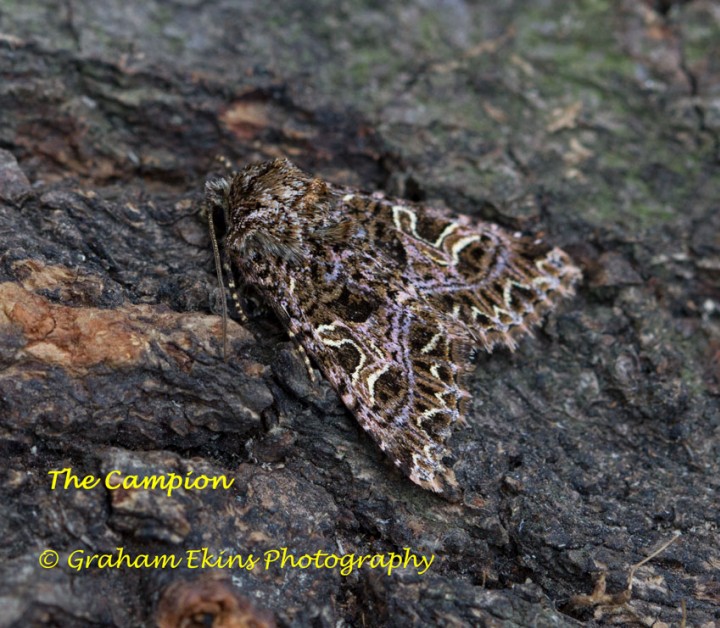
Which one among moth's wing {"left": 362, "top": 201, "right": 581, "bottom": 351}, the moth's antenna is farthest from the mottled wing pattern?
the moth's antenna

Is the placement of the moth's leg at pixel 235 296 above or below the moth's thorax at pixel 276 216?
below

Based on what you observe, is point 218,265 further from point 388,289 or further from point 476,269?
point 476,269

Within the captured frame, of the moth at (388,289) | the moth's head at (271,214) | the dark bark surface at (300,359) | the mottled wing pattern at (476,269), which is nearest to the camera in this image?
the dark bark surface at (300,359)

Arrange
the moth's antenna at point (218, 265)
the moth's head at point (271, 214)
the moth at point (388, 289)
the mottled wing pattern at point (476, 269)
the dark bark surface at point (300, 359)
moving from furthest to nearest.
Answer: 1. the mottled wing pattern at point (476, 269)
2. the moth's head at point (271, 214)
3. the moth at point (388, 289)
4. the moth's antenna at point (218, 265)
5. the dark bark surface at point (300, 359)

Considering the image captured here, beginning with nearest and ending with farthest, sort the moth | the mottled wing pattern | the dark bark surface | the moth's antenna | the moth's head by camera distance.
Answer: the dark bark surface
the moth's antenna
the moth
the moth's head
the mottled wing pattern

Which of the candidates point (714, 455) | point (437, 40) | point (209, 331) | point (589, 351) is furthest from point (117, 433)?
point (437, 40)

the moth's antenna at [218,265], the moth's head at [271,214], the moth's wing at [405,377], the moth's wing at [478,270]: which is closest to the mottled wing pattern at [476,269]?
the moth's wing at [478,270]

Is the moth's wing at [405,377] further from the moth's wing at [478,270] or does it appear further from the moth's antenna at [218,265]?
Answer: the moth's antenna at [218,265]

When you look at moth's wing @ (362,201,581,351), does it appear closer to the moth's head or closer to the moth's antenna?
the moth's head

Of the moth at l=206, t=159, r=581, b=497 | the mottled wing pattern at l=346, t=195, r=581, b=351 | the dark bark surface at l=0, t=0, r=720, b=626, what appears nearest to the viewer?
the dark bark surface at l=0, t=0, r=720, b=626
